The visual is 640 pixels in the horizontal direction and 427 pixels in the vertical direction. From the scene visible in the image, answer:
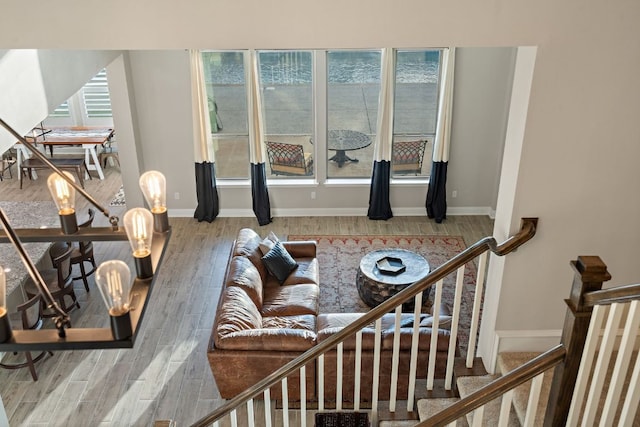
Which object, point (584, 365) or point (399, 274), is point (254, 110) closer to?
point (399, 274)

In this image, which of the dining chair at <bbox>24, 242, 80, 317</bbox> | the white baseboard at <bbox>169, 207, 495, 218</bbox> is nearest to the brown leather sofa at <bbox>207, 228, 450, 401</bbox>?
the dining chair at <bbox>24, 242, 80, 317</bbox>

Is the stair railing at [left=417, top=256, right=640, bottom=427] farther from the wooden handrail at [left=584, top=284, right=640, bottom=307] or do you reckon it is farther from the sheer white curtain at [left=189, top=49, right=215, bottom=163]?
the sheer white curtain at [left=189, top=49, right=215, bottom=163]

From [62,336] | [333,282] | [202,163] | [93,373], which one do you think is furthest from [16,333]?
[202,163]

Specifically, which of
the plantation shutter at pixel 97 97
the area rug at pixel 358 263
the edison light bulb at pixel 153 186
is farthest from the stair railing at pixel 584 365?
the plantation shutter at pixel 97 97

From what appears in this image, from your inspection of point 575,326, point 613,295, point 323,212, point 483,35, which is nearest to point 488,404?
point 575,326

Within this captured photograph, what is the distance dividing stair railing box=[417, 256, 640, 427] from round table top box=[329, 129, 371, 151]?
6529mm

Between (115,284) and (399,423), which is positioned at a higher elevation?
(115,284)

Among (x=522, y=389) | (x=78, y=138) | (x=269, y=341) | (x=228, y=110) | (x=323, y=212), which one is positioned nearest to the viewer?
(x=522, y=389)

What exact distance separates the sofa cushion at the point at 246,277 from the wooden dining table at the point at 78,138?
211 inches

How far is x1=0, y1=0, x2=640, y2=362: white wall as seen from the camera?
3377 mm

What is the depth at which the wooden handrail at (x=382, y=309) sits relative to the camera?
3699 millimetres

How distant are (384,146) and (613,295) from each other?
6.58 m

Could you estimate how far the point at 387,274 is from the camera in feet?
22.6

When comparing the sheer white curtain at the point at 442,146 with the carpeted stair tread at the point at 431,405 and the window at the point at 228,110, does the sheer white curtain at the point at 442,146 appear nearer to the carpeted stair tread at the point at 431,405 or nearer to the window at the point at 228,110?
the window at the point at 228,110
